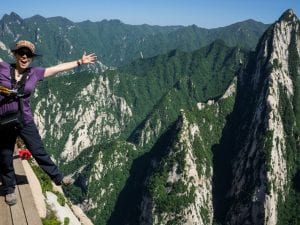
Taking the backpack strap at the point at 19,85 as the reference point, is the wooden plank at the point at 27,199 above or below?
below

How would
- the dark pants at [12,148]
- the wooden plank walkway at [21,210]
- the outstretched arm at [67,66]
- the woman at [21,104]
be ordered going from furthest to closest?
the outstretched arm at [67,66] → the dark pants at [12,148] → the wooden plank walkway at [21,210] → the woman at [21,104]

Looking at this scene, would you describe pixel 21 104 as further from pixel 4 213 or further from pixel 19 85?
pixel 4 213

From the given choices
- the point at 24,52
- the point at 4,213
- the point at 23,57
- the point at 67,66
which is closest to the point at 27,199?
the point at 4,213

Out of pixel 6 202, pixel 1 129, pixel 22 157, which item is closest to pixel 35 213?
pixel 6 202

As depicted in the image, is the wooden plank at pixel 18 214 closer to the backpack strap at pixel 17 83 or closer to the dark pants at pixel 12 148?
the dark pants at pixel 12 148

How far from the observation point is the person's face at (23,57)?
57.6 ft

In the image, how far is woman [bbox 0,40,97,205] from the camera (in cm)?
1750

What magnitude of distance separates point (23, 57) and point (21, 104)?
184 cm

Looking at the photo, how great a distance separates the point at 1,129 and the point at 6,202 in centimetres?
331

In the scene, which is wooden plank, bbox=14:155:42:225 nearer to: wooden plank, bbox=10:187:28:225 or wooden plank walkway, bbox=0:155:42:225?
wooden plank walkway, bbox=0:155:42:225

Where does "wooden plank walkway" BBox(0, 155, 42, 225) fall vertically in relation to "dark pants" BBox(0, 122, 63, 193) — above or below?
below

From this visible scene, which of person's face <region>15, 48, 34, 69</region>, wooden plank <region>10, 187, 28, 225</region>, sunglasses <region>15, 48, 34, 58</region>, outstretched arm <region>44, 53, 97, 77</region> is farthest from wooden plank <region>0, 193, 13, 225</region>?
sunglasses <region>15, 48, 34, 58</region>

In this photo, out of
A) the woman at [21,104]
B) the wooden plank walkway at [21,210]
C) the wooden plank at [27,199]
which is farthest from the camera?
the wooden plank at [27,199]

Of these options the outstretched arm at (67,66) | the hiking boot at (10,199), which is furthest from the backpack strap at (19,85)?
the hiking boot at (10,199)
